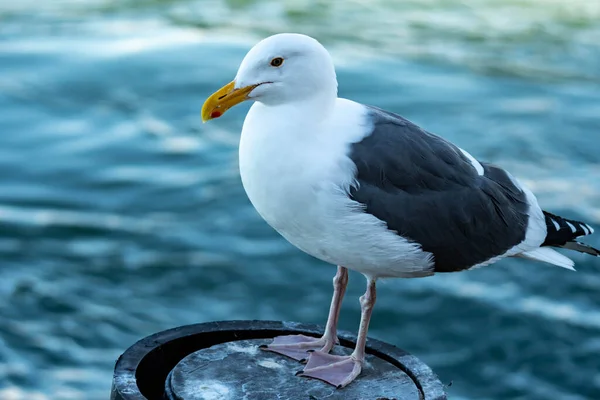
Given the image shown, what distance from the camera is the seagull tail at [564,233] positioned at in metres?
4.75

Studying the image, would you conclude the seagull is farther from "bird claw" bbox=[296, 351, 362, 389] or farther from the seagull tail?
the seagull tail

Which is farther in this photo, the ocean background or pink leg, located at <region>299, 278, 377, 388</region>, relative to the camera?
the ocean background

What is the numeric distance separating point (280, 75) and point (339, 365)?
114 cm

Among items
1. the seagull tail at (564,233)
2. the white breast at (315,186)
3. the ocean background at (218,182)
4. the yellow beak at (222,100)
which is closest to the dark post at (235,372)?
the white breast at (315,186)

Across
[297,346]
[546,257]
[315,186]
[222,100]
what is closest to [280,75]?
[222,100]

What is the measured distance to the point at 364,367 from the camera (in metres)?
4.11

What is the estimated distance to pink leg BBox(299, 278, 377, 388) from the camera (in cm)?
394

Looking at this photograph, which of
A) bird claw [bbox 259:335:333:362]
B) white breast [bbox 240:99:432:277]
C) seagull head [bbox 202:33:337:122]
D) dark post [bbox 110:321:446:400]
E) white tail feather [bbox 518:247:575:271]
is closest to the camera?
dark post [bbox 110:321:446:400]

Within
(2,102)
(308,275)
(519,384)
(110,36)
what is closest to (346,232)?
(519,384)

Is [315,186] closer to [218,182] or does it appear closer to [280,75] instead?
[280,75]

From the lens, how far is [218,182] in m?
11.3

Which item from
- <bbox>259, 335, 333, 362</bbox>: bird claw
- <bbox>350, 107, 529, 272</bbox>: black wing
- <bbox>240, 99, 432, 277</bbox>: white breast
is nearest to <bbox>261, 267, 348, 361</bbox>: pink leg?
<bbox>259, 335, 333, 362</bbox>: bird claw

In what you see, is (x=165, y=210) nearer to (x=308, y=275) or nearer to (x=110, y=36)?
(x=308, y=275)

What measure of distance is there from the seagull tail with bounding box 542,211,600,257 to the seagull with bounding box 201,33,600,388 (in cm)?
51
